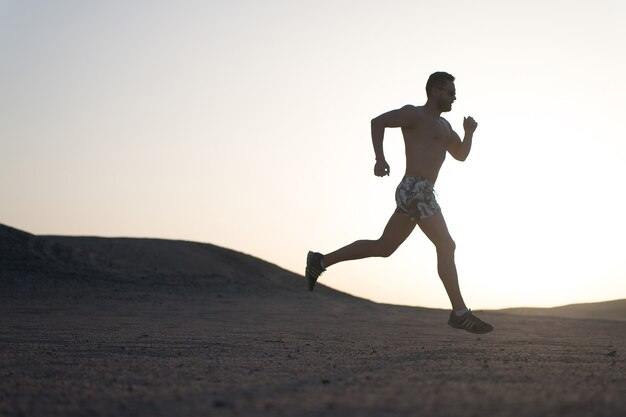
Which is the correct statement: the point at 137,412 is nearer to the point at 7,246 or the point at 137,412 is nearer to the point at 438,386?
the point at 438,386

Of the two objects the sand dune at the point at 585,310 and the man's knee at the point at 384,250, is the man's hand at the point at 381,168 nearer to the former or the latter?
the man's knee at the point at 384,250

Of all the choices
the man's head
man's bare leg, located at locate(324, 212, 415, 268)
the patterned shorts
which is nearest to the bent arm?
the man's head

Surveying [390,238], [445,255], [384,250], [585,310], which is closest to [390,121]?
[390,238]

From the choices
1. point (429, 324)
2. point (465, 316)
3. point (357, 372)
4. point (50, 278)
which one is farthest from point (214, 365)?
point (50, 278)

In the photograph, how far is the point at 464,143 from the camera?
8195 mm

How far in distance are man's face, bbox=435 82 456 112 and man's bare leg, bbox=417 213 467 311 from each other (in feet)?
3.29

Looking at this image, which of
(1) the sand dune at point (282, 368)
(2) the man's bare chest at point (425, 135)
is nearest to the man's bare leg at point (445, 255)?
(1) the sand dune at point (282, 368)

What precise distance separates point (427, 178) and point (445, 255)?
668 millimetres

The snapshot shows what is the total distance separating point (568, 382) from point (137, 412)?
1992 millimetres

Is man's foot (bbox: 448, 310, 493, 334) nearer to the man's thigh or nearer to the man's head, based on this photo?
the man's thigh

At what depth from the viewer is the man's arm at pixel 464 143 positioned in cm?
818

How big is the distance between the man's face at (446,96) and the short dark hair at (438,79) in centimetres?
4

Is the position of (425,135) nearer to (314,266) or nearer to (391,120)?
(391,120)

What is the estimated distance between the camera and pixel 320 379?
13.8ft
